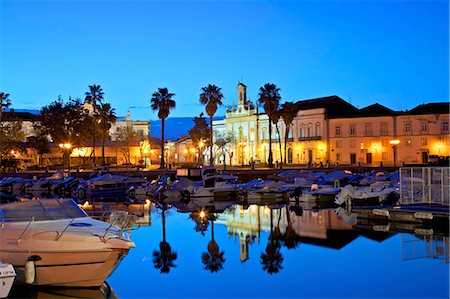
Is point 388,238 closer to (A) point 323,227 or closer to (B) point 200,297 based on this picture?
(A) point 323,227

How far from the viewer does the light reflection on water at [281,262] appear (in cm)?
1602

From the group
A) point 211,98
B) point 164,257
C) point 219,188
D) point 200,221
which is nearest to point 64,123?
point 211,98

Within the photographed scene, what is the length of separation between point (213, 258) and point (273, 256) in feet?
7.11

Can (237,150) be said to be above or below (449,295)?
above

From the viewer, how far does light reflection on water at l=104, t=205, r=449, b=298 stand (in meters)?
16.0

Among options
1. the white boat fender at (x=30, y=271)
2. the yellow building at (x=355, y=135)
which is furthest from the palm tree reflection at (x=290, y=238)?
the yellow building at (x=355, y=135)

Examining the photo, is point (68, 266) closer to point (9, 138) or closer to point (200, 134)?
point (9, 138)

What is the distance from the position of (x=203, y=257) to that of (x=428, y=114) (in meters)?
66.7

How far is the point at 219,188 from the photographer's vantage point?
44.8 meters

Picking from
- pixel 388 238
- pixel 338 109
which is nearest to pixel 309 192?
pixel 388 238

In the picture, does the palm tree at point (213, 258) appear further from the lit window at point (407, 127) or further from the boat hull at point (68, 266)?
the lit window at point (407, 127)

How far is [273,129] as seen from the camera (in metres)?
99.1

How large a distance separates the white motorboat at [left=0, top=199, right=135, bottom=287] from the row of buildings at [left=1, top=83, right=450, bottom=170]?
62067 millimetres

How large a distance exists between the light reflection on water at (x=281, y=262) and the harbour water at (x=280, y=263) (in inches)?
1.1
